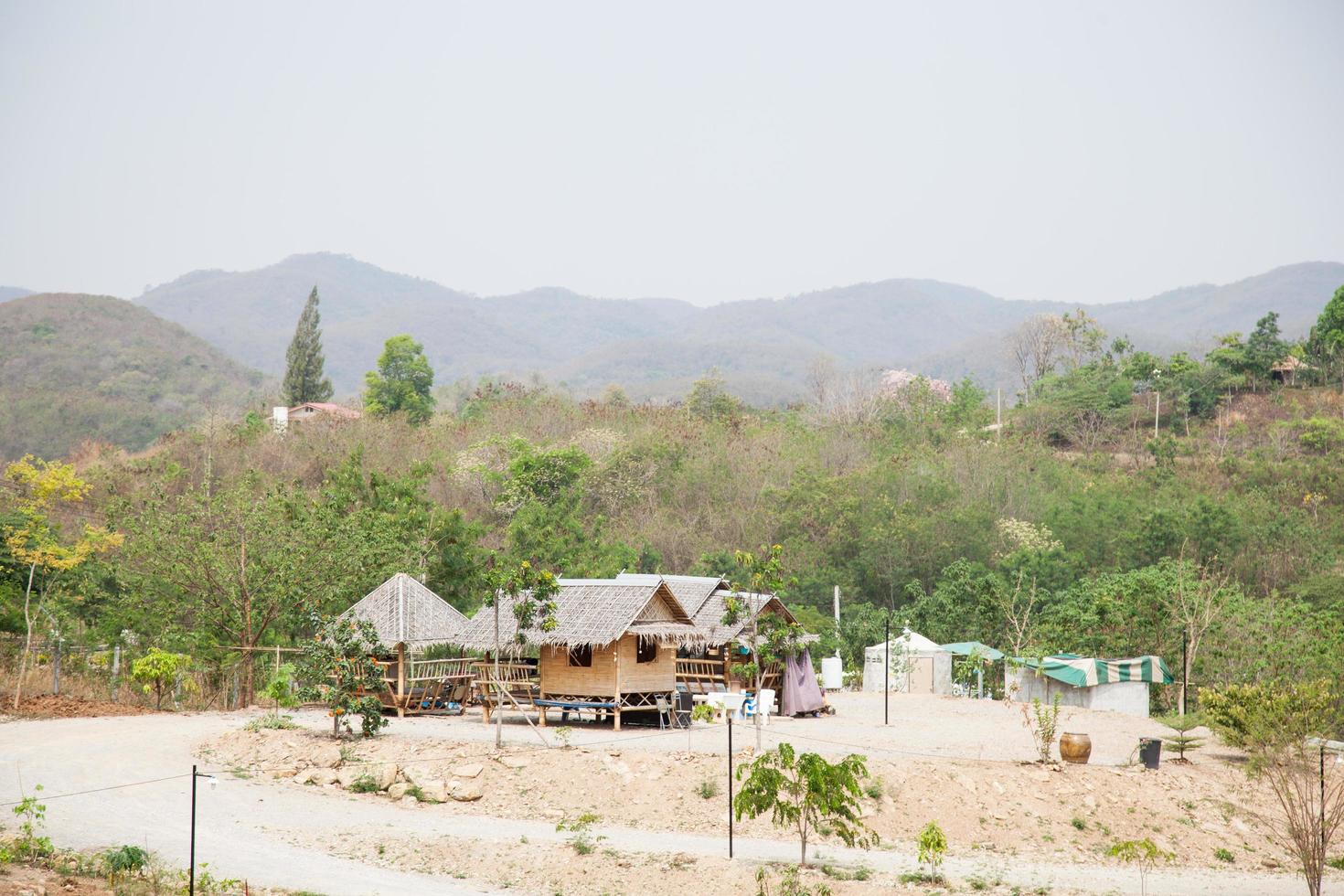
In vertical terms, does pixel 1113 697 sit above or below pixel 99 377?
below

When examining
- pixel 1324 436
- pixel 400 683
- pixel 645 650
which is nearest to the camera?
pixel 645 650

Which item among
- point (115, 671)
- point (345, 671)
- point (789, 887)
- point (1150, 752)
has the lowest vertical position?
point (789, 887)

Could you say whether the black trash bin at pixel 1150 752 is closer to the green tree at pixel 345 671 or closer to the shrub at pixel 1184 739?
the shrub at pixel 1184 739

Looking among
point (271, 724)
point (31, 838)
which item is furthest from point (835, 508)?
point (31, 838)

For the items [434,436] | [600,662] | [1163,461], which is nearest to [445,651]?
[600,662]

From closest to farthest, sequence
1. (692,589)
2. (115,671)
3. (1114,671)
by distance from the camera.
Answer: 1. (115,671)
2. (692,589)
3. (1114,671)

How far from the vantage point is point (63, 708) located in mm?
24297

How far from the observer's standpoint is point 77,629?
32.7 metres

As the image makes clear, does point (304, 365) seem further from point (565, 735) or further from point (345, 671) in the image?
point (565, 735)

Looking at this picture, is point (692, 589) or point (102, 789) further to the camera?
point (692, 589)

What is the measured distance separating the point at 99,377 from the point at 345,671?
3212 inches

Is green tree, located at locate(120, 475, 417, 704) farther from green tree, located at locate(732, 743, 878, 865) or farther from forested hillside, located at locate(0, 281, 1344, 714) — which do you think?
green tree, located at locate(732, 743, 878, 865)

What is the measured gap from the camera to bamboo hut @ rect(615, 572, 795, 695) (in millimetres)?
26188

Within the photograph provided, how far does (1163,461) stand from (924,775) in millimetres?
38369
